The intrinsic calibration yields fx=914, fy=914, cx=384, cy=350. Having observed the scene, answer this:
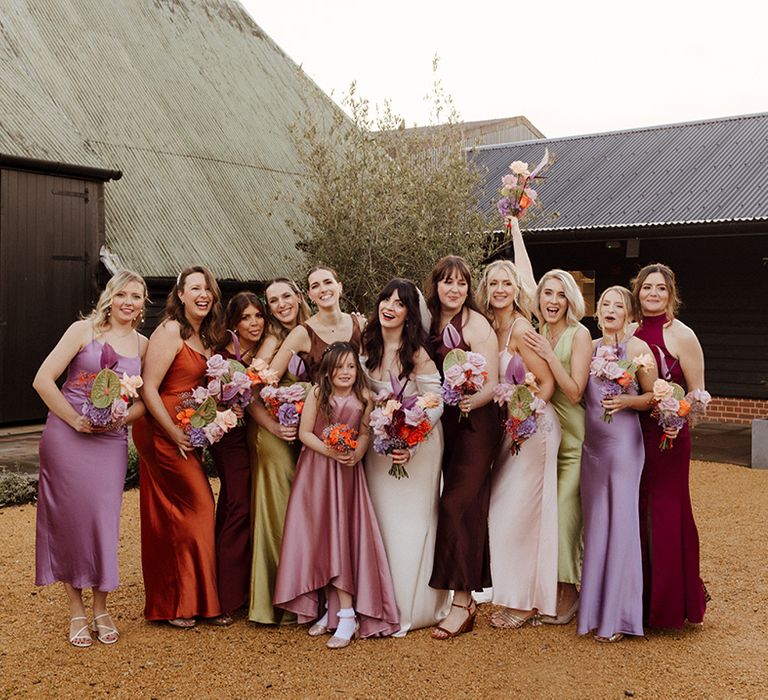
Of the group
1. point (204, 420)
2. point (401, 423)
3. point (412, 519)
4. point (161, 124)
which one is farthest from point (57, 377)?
point (161, 124)

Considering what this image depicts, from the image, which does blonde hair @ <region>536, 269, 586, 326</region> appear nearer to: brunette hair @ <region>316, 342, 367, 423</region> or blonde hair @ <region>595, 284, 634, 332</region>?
blonde hair @ <region>595, 284, 634, 332</region>

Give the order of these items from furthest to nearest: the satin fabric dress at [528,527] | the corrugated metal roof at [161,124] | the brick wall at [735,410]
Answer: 1. the brick wall at [735,410]
2. the corrugated metal roof at [161,124]
3. the satin fabric dress at [528,527]

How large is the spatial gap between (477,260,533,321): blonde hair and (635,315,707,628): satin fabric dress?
0.90 meters

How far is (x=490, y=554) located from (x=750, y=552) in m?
3.06

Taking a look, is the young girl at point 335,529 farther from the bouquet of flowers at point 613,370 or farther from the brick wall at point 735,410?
the brick wall at point 735,410

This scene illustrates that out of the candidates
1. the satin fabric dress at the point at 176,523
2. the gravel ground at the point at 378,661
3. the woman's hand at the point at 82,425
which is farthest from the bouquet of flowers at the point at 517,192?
the woman's hand at the point at 82,425

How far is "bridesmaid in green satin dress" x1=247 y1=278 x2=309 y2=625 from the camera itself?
5.62 meters

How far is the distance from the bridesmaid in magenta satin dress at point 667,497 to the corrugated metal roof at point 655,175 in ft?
30.7

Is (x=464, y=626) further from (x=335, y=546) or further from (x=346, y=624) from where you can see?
(x=335, y=546)

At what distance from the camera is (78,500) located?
5.24 metres

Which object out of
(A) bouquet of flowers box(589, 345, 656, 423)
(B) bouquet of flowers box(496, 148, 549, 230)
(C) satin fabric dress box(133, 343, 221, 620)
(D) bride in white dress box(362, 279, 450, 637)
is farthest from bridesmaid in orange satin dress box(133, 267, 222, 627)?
(A) bouquet of flowers box(589, 345, 656, 423)

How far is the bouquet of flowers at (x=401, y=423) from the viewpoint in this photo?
5.17m

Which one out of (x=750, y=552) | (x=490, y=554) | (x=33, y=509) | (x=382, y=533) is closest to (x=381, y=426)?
(x=382, y=533)

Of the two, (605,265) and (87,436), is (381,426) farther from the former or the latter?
(605,265)
